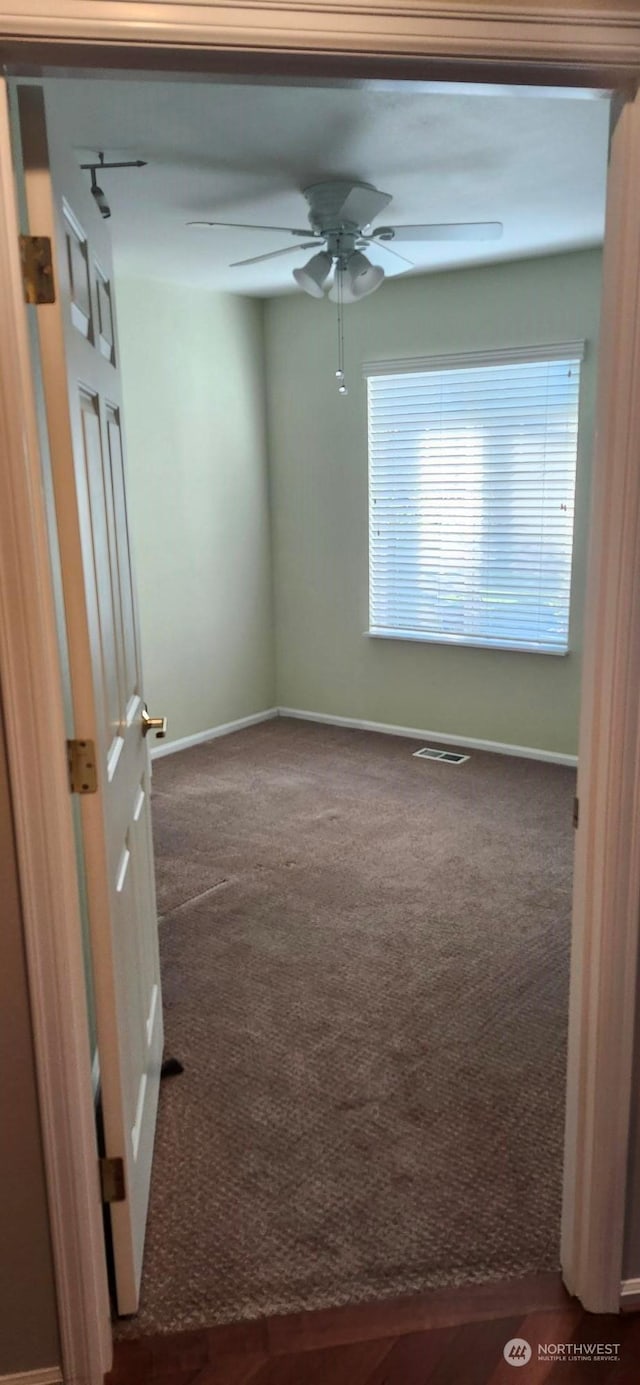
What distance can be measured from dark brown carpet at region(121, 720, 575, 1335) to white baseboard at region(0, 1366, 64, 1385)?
173mm

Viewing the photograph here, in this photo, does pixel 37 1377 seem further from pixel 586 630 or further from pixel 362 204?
pixel 362 204

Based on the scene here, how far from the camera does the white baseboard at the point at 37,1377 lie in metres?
1.53

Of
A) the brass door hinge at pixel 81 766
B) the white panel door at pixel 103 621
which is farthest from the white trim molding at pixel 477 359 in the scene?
the brass door hinge at pixel 81 766

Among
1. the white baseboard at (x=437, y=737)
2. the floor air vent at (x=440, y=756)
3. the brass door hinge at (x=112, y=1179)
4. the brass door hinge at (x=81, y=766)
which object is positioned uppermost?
the brass door hinge at (x=81, y=766)

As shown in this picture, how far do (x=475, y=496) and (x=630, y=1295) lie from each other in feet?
12.7

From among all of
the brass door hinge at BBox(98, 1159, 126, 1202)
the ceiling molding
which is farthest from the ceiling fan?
the brass door hinge at BBox(98, 1159, 126, 1202)

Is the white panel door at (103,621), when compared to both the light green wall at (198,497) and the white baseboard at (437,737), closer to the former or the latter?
the light green wall at (198,497)

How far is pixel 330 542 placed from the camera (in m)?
5.52

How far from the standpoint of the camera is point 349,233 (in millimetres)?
3277

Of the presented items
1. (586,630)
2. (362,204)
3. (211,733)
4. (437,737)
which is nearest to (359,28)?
(586,630)

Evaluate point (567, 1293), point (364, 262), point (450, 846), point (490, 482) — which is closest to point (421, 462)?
point (490, 482)

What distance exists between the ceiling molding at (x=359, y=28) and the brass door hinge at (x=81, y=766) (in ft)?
3.20

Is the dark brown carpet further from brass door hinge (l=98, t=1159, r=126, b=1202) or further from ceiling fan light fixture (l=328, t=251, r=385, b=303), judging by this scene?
ceiling fan light fixture (l=328, t=251, r=385, b=303)

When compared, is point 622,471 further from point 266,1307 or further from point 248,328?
point 248,328
